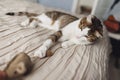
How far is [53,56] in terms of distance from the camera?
43.7 inches

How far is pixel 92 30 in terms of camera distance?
1.33m

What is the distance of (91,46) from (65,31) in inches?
10.5

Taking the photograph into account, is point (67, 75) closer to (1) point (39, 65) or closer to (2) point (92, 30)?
(1) point (39, 65)

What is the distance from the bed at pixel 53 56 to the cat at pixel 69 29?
52 mm

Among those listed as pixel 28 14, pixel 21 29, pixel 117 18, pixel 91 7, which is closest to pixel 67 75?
pixel 21 29

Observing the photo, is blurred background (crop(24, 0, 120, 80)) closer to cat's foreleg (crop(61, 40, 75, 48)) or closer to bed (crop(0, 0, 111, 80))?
bed (crop(0, 0, 111, 80))

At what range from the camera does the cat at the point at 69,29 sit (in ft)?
4.33

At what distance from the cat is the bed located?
5cm

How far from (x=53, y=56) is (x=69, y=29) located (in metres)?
0.42

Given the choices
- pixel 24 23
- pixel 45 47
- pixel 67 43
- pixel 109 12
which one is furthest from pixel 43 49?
pixel 109 12

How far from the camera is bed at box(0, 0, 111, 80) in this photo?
0.94 m

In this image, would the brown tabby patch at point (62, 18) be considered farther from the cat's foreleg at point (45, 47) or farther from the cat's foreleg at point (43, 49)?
the cat's foreleg at point (43, 49)

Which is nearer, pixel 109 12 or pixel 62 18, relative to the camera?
pixel 62 18

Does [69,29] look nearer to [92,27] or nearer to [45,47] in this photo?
[92,27]
